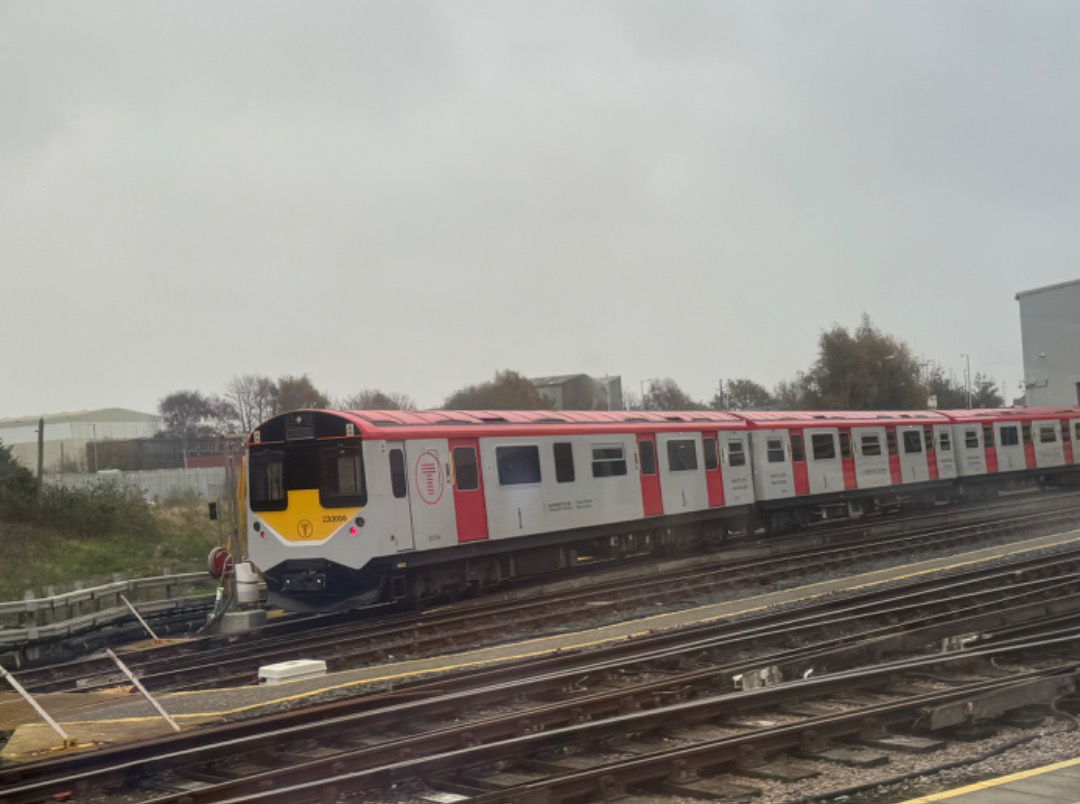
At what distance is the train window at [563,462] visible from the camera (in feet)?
66.5

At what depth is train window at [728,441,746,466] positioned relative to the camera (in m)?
25.1

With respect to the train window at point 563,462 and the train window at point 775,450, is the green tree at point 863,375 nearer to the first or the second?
the train window at point 775,450

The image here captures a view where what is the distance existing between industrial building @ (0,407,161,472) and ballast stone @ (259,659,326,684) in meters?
33.0

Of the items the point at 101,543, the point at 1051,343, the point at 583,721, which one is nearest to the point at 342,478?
the point at 583,721

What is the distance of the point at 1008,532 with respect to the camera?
2294 cm

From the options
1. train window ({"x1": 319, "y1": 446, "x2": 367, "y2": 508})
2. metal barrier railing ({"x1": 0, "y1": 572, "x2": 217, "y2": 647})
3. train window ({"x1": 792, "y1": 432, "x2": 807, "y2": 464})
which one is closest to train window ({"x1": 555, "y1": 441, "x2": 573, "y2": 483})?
train window ({"x1": 319, "y1": 446, "x2": 367, "y2": 508})

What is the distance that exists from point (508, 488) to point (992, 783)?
1327cm

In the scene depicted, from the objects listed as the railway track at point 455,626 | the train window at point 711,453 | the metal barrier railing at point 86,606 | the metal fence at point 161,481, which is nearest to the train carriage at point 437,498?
the railway track at point 455,626

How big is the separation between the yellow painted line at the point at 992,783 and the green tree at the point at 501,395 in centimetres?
2875

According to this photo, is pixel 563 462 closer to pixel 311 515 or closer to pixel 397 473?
pixel 397 473

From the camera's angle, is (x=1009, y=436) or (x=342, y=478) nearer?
(x=342, y=478)

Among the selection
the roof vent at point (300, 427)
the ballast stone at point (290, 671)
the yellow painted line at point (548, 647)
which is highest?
the roof vent at point (300, 427)

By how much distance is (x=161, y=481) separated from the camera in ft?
120

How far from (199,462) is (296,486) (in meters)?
28.0
